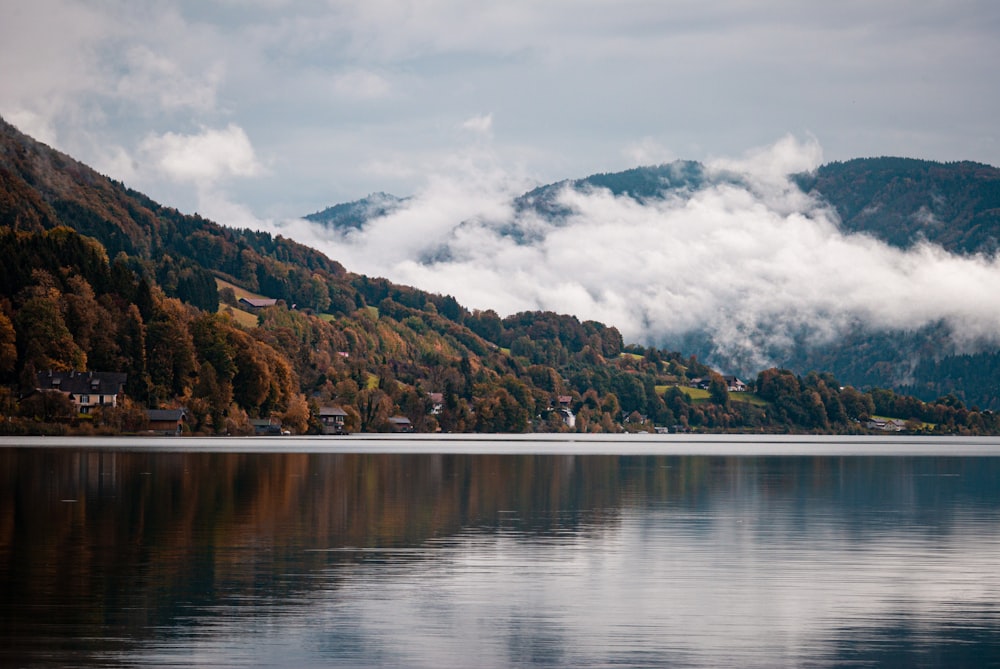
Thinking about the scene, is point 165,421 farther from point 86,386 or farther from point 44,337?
point 44,337

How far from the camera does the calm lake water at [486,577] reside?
24188mm

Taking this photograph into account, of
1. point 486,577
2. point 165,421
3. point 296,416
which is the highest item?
point 296,416

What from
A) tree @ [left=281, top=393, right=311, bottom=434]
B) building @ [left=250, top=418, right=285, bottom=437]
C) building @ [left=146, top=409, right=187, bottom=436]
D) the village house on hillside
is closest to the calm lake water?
the village house on hillside

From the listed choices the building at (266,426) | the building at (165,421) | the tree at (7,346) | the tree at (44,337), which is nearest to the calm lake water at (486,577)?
the tree at (7,346)

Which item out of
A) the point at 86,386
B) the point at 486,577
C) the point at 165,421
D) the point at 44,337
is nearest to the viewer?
the point at 486,577

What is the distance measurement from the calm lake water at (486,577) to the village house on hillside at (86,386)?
8485cm

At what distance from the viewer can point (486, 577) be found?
33.4 m

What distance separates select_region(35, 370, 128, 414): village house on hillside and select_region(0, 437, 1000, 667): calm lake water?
8485 centimetres

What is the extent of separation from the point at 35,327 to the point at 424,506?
343ft

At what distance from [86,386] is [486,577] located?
128 meters

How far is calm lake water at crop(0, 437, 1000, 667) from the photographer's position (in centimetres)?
2419

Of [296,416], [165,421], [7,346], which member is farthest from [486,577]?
[296,416]

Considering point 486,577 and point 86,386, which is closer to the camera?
point 486,577

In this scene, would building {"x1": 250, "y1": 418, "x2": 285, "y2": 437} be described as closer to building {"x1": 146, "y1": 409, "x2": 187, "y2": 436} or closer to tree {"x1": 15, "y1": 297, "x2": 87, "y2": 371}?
building {"x1": 146, "y1": 409, "x2": 187, "y2": 436}
